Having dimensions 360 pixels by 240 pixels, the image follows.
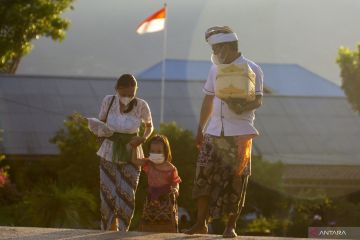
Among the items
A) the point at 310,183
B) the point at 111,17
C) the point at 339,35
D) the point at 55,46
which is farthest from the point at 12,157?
the point at 111,17

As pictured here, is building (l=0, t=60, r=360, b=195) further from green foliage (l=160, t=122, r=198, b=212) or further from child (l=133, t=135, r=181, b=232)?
child (l=133, t=135, r=181, b=232)

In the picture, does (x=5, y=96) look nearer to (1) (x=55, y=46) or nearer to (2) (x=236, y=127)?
(2) (x=236, y=127)

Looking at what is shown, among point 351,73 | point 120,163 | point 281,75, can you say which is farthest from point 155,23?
point 281,75

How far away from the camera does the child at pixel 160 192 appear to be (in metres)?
10.4

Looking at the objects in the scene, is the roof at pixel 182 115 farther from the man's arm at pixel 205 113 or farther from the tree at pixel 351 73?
the man's arm at pixel 205 113

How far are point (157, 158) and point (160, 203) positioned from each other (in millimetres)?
392

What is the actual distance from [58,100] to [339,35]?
11643cm

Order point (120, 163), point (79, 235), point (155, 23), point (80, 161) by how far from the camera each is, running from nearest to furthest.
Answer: point (79, 235) < point (120, 163) < point (80, 161) < point (155, 23)

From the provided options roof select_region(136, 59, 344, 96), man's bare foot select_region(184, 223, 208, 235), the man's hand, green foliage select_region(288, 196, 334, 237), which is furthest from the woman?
roof select_region(136, 59, 344, 96)

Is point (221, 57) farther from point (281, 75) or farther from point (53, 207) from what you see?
point (281, 75)

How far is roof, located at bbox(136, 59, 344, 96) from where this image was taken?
72.2 m

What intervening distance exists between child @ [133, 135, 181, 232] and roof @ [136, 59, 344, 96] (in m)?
60.0

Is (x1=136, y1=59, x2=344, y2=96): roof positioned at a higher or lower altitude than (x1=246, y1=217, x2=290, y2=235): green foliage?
higher

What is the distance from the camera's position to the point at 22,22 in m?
20.4
